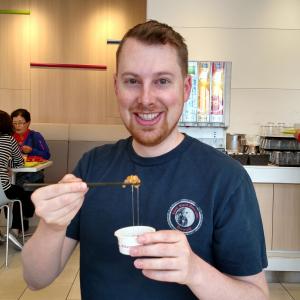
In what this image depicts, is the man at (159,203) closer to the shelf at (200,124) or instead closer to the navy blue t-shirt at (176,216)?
the navy blue t-shirt at (176,216)

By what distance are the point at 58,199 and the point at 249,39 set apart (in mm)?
Answer: 3584

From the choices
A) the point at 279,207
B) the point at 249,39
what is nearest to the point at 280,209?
the point at 279,207

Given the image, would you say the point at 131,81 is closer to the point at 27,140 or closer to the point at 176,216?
the point at 176,216

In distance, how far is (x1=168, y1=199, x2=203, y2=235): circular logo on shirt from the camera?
1.10 meters

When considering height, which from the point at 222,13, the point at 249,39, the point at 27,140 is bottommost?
the point at 27,140

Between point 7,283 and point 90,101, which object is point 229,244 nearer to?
point 7,283

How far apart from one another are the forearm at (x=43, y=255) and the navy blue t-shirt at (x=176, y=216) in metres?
0.10

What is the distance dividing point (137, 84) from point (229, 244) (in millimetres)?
499

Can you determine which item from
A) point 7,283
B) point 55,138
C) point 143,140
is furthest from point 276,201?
point 55,138

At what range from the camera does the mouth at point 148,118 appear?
3.68 feet

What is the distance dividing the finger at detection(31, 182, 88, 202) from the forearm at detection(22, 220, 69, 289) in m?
0.13

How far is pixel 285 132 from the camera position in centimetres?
376

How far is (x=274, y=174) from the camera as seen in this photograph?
3461mm

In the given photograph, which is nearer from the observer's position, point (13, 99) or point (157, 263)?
point (157, 263)
